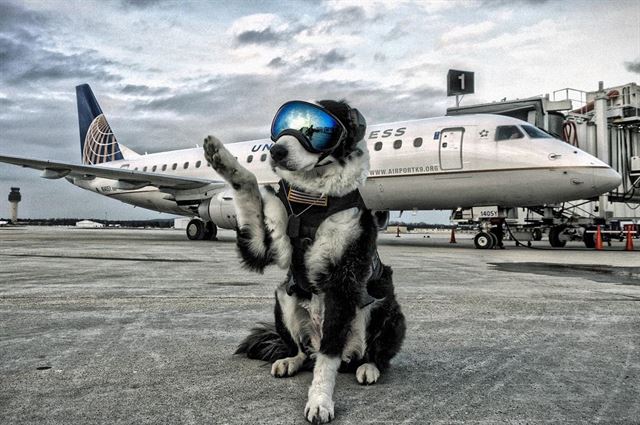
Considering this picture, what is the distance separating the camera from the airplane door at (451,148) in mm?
11414

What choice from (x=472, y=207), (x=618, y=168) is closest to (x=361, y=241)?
(x=472, y=207)

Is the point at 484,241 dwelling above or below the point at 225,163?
below

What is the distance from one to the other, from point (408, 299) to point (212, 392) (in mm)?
2819

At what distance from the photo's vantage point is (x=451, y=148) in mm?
11484

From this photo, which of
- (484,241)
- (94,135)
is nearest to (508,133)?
(484,241)

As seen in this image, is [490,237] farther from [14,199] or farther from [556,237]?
[14,199]

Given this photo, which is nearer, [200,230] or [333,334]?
[333,334]

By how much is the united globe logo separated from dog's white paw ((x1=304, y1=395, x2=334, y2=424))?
21.4 metres

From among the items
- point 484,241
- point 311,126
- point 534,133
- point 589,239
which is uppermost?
point 534,133

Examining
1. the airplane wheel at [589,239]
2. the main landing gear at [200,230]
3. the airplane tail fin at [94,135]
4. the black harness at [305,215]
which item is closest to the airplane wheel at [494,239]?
the airplane wheel at [589,239]

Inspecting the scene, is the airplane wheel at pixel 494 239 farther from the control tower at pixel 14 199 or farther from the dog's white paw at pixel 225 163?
the control tower at pixel 14 199

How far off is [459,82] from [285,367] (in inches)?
805

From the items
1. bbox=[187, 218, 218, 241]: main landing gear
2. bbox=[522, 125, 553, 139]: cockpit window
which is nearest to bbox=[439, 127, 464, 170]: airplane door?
bbox=[522, 125, 553, 139]: cockpit window

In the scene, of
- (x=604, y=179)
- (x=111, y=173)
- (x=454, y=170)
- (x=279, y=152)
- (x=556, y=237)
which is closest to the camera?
(x=279, y=152)
